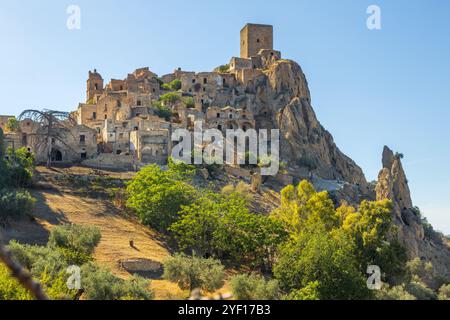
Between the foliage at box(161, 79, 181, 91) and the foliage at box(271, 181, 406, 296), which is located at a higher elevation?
the foliage at box(161, 79, 181, 91)

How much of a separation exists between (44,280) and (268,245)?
20.8 meters

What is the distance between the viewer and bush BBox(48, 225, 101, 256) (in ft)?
137


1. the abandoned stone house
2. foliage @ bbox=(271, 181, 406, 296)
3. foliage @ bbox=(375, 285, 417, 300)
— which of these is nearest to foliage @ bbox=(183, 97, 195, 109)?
the abandoned stone house

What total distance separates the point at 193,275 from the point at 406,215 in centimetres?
4705

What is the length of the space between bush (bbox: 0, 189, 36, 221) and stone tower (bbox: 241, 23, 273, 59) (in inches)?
2673

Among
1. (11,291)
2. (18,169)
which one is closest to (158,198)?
(18,169)

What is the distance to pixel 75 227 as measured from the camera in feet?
146

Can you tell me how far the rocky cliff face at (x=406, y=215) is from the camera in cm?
7369

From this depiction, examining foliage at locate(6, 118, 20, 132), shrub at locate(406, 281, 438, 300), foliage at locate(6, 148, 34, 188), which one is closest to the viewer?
shrub at locate(406, 281, 438, 300)

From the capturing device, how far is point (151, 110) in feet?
271

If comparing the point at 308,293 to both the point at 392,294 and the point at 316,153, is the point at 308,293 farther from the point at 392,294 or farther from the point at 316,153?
the point at 316,153

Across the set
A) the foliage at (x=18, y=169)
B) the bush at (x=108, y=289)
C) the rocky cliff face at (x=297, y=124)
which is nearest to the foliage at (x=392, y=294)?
the bush at (x=108, y=289)

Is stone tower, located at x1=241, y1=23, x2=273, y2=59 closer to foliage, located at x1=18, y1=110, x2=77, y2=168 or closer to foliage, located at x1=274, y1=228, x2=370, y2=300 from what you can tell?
foliage, located at x1=18, y1=110, x2=77, y2=168
